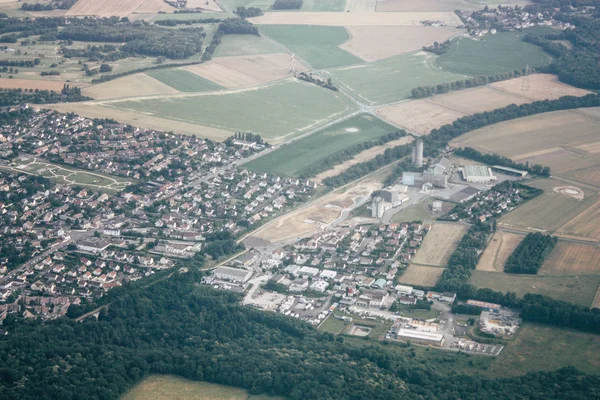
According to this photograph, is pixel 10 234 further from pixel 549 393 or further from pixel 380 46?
pixel 380 46

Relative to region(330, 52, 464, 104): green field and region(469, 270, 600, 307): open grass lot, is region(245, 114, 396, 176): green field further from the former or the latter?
region(469, 270, 600, 307): open grass lot

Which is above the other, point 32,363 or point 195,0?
point 195,0

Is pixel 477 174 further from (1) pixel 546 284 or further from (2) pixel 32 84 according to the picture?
(2) pixel 32 84

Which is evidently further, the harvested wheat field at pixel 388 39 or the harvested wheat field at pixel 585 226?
the harvested wheat field at pixel 388 39

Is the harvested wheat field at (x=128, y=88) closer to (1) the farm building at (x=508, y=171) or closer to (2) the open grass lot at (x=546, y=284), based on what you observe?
(1) the farm building at (x=508, y=171)

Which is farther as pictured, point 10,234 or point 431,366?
point 10,234

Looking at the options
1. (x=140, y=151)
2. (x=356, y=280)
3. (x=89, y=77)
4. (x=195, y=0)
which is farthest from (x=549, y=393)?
(x=195, y=0)

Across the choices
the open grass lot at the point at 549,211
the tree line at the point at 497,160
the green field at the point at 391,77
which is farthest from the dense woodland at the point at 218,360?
the green field at the point at 391,77
